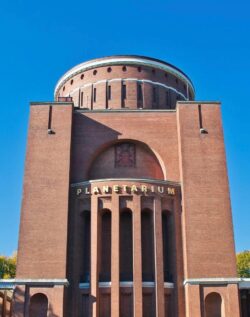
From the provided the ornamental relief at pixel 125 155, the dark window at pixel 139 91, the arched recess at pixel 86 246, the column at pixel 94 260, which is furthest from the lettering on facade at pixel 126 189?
the dark window at pixel 139 91

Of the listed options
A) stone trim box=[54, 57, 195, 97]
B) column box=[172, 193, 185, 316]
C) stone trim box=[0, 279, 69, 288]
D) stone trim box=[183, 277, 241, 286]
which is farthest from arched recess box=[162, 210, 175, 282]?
stone trim box=[54, 57, 195, 97]

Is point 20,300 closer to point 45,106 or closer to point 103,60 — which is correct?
point 45,106

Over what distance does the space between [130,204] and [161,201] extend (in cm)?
203

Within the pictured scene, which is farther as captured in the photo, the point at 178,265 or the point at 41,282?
the point at 178,265

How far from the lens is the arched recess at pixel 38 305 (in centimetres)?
2731

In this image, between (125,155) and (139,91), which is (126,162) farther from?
(139,91)

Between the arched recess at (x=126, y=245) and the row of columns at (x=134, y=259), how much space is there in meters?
1.22

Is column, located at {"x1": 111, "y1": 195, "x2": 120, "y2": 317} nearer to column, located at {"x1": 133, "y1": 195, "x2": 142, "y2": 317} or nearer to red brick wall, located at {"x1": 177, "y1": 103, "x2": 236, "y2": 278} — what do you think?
column, located at {"x1": 133, "y1": 195, "x2": 142, "y2": 317}

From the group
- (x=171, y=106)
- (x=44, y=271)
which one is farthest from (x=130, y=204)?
(x=171, y=106)

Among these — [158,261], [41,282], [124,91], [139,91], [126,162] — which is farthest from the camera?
[139,91]

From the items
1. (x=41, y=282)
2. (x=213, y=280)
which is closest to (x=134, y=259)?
(x=213, y=280)

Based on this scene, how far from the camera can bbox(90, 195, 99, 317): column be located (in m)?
27.1

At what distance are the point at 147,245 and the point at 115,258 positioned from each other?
266 centimetres

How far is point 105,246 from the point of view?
97.3ft
